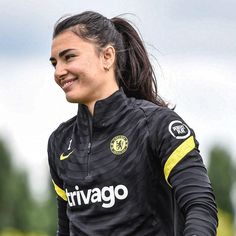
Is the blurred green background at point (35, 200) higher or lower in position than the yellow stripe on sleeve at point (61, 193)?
higher

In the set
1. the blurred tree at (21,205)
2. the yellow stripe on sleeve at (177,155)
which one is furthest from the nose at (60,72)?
the blurred tree at (21,205)

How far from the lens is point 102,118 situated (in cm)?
660

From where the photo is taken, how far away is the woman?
6.18 m

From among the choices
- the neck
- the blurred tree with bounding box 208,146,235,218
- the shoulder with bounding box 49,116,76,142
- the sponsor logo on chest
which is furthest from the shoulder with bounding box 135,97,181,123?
the blurred tree with bounding box 208,146,235,218

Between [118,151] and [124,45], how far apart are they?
712 millimetres

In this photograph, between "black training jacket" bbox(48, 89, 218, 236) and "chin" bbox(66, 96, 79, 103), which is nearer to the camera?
"black training jacket" bbox(48, 89, 218, 236)

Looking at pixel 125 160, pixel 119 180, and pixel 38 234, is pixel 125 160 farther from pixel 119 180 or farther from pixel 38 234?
pixel 38 234

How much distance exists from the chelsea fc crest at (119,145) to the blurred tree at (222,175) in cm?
3028

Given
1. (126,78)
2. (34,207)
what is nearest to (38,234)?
(34,207)

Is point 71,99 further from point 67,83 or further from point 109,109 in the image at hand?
point 109,109

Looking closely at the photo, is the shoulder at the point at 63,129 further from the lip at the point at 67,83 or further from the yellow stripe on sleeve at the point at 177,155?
the yellow stripe on sleeve at the point at 177,155

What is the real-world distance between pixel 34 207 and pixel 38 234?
6.94 ft

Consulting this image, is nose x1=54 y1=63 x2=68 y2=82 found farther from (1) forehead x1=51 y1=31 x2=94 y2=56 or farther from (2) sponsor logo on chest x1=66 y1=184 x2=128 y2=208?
(2) sponsor logo on chest x1=66 y1=184 x2=128 y2=208

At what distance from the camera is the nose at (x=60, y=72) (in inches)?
253
